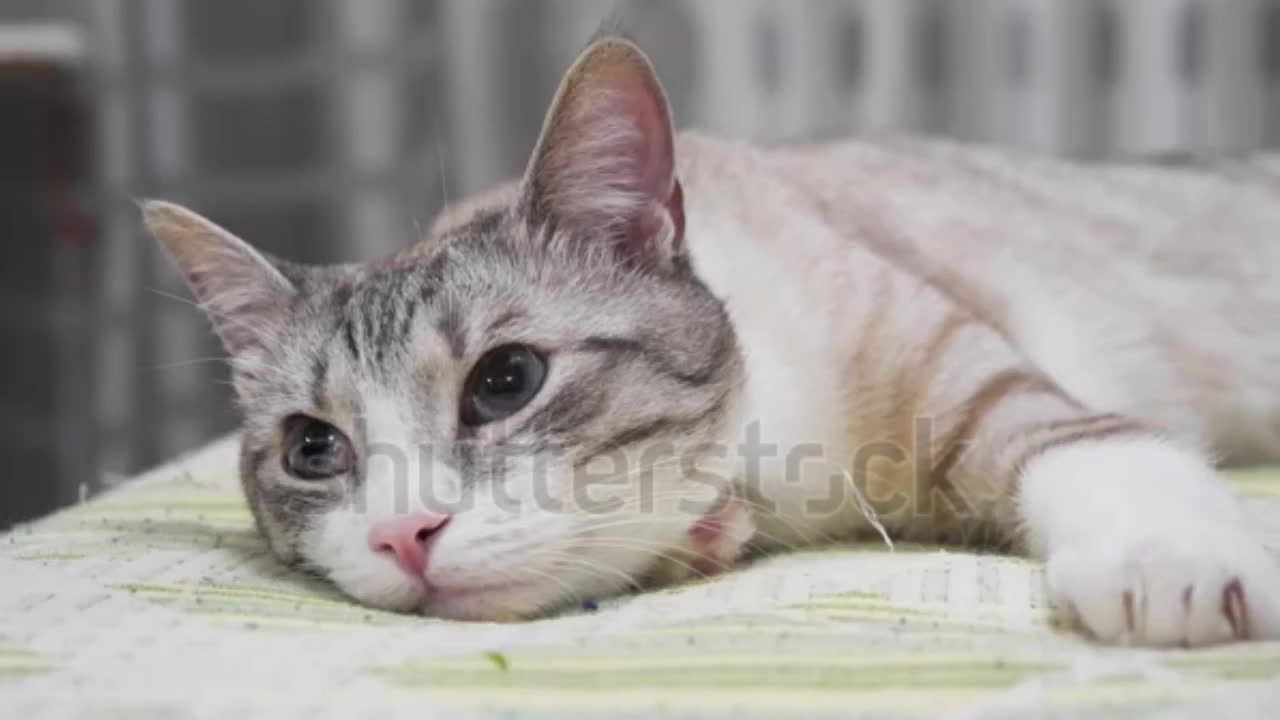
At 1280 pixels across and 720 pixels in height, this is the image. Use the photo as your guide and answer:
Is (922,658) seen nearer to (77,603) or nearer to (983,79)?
(77,603)

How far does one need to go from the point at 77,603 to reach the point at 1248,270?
1.80 m

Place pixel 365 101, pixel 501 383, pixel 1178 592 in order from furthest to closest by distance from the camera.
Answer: pixel 365 101 < pixel 501 383 < pixel 1178 592

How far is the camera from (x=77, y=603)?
4.00 feet

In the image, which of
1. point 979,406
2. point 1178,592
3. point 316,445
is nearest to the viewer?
point 1178,592

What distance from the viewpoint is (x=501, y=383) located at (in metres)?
1.33

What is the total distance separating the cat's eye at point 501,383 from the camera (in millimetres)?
1311

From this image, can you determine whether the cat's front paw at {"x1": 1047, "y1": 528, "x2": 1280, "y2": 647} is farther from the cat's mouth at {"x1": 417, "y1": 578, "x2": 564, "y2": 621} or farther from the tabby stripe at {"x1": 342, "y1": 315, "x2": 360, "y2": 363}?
the tabby stripe at {"x1": 342, "y1": 315, "x2": 360, "y2": 363}

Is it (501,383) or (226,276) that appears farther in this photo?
(226,276)

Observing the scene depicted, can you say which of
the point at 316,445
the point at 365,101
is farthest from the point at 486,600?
the point at 365,101

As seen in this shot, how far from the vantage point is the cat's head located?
4.03ft

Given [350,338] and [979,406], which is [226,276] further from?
[979,406]

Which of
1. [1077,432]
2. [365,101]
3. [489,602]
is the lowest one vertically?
[489,602]

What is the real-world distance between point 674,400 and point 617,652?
1.28 ft

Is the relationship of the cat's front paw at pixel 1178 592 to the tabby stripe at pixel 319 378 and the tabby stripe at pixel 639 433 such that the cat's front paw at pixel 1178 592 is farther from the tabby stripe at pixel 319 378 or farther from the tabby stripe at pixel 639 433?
the tabby stripe at pixel 319 378
